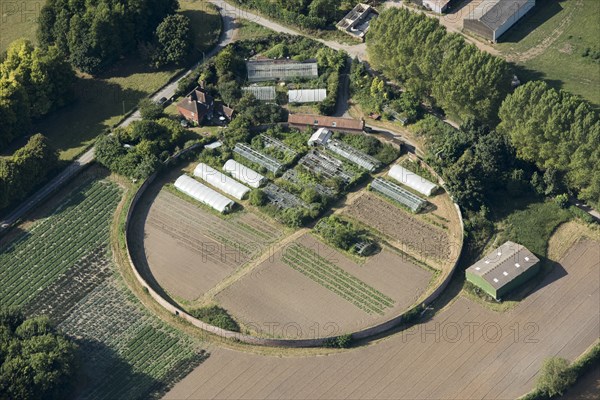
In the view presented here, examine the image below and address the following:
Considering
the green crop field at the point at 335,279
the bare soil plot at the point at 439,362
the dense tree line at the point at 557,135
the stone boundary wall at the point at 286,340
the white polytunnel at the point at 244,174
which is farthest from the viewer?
the white polytunnel at the point at 244,174

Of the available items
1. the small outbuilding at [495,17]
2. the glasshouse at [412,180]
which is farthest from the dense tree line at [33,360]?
the small outbuilding at [495,17]

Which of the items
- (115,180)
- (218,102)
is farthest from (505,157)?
(115,180)

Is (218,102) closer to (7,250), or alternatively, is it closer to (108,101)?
(108,101)

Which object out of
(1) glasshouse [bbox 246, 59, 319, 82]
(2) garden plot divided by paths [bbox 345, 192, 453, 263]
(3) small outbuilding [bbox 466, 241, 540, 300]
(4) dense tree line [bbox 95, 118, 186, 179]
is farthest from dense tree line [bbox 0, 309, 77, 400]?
(1) glasshouse [bbox 246, 59, 319, 82]

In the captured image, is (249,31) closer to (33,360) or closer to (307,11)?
(307,11)

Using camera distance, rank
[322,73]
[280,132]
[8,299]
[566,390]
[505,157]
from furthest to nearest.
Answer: [322,73]
[280,132]
[505,157]
[8,299]
[566,390]

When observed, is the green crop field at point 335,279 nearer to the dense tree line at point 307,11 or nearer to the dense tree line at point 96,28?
the dense tree line at point 307,11

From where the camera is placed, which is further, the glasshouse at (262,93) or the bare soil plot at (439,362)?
the glasshouse at (262,93)
